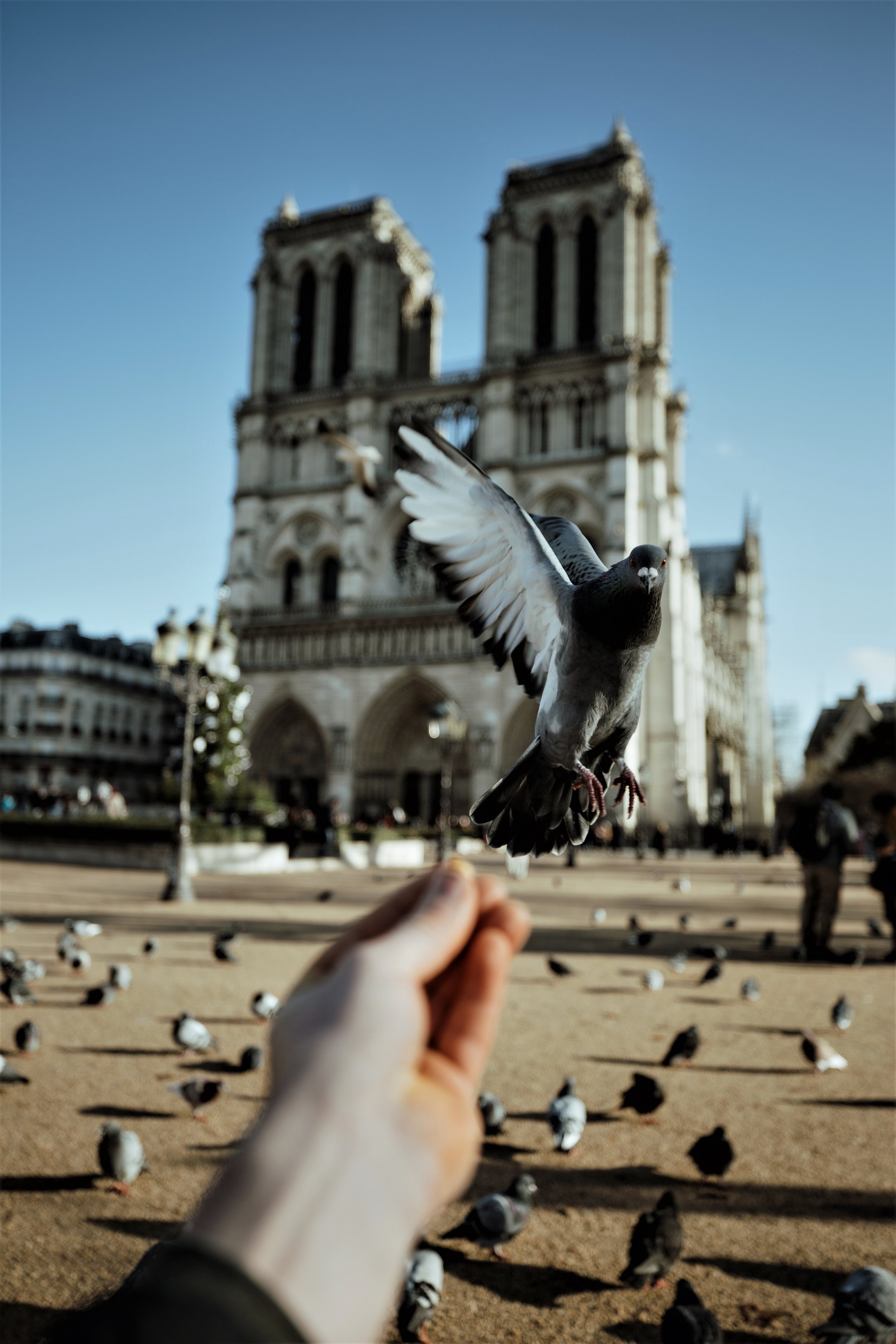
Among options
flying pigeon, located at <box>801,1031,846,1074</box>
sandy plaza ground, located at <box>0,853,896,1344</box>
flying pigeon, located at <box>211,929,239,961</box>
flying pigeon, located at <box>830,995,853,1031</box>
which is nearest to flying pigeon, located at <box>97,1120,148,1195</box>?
sandy plaza ground, located at <box>0,853,896,1344</box>

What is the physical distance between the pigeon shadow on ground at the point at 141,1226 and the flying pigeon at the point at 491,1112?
134 centimetres

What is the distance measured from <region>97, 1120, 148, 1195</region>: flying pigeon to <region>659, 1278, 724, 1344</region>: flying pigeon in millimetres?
2206

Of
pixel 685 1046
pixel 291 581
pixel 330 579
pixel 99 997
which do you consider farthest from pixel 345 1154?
pixel 291 581

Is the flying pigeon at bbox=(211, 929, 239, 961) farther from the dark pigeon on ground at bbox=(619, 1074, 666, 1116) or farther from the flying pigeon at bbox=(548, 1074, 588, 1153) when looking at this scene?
the flying pigeon at bbox=(548, 1074, 588, 1153)

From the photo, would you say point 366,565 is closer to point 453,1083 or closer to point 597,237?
point 597,237

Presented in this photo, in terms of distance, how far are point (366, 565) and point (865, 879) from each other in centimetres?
2450

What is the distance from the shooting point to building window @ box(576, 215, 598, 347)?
3834 centimetres

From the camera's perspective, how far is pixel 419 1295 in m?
2.73

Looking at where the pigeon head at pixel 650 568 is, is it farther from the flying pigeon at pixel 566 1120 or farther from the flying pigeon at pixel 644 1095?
the flying pigeon at pixel 644 1095

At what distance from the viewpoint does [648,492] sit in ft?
116

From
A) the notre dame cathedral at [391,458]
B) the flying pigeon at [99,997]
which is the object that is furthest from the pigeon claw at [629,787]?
the notre dame cathedral at [391,458]

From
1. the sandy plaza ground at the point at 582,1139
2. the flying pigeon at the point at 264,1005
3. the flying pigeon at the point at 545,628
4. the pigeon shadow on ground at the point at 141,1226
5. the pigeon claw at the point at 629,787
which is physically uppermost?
the flying pigeon at the point at 545,628

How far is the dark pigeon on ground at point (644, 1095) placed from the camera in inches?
180

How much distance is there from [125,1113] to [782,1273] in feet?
10.3
